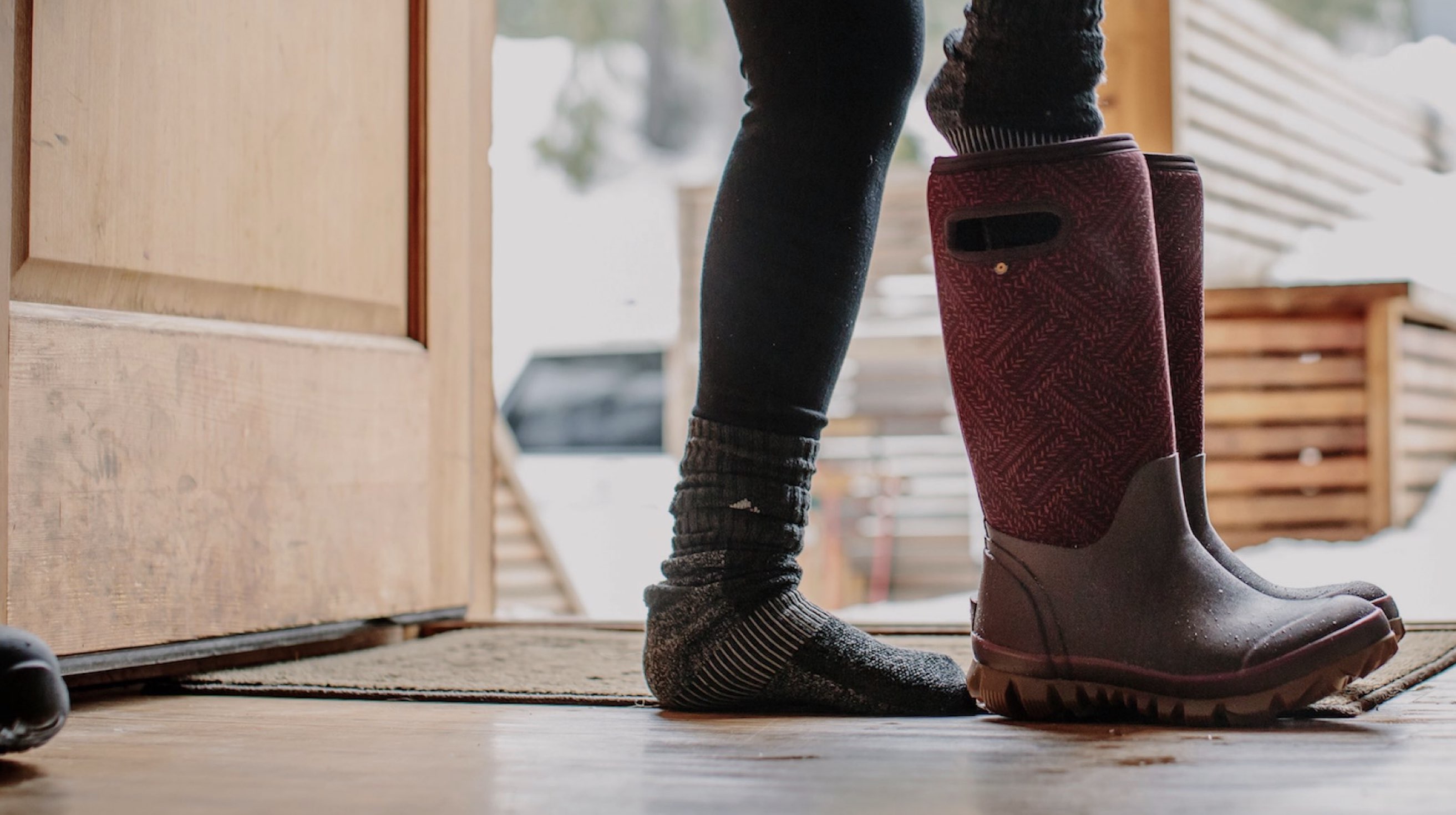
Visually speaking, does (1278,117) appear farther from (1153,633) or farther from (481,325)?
(1153,633)

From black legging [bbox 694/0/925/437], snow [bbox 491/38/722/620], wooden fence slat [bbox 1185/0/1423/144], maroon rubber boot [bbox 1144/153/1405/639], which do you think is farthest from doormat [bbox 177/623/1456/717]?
snow [bbox 491/38/722/620]

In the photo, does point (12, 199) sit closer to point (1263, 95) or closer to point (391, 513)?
point (391, 513)

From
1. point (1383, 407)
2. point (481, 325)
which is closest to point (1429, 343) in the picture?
point (1383, 407)

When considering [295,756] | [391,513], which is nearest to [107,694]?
[391,513]

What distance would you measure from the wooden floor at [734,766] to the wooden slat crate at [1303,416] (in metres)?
2.24

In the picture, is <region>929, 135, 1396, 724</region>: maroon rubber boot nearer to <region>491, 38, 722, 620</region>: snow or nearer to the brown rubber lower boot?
the brown rubber lower boot

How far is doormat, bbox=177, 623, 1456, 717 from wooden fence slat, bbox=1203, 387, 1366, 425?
174 centimetres

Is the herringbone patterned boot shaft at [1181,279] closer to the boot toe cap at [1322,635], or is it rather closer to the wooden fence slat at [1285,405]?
the boot toe cap at [1322,635]

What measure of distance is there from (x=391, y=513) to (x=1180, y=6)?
2471mm

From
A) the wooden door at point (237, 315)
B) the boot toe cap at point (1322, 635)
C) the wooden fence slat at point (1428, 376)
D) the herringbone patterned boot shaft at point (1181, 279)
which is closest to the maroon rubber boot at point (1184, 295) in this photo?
the herringbone patterned boot shaft at point (1181, 279)

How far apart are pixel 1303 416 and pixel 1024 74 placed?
2517 mm

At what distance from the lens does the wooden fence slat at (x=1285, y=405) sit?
2.99m

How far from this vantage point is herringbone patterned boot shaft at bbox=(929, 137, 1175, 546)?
75cm

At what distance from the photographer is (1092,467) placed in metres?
0.77
